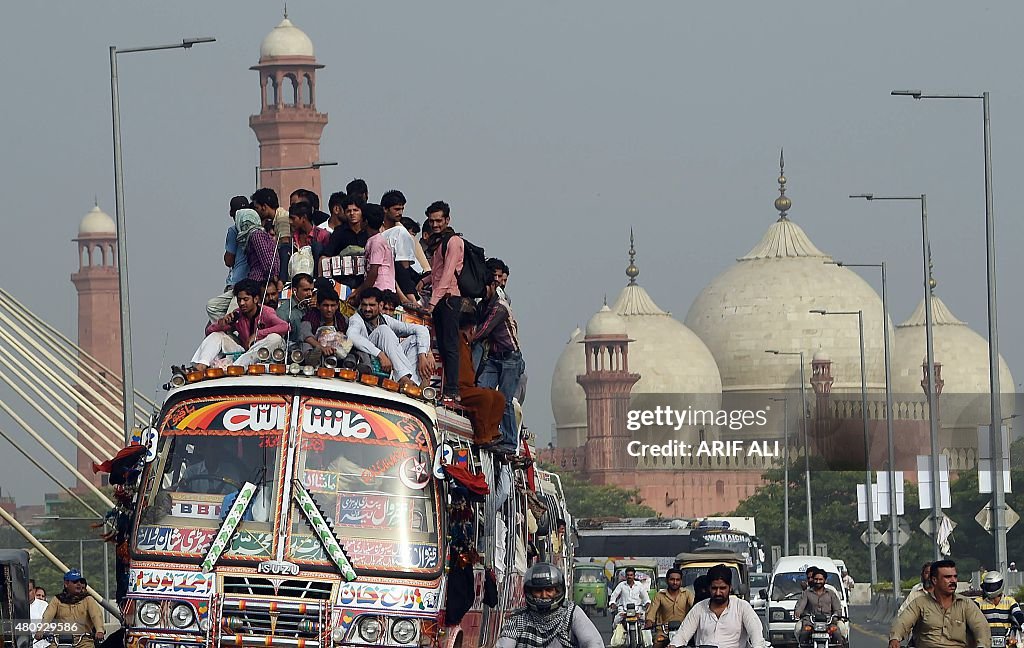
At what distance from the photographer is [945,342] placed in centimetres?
11981

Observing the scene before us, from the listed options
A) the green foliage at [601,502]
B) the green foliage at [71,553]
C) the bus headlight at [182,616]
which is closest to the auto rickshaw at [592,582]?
the green foliage at [71,553]

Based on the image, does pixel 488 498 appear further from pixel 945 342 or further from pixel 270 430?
pixel 945 342

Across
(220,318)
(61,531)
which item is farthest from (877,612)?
(61,531)

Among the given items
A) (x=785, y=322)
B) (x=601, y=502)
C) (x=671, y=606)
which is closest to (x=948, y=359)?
(x=785, y=322)

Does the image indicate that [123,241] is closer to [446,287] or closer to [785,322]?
[446,287]

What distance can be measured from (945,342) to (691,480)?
21195mm

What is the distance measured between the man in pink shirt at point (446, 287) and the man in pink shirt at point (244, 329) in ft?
3.50

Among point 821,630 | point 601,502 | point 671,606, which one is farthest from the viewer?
point 601,502

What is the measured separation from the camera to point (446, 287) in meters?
16.9

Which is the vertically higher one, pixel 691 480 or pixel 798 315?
pixel 798 315

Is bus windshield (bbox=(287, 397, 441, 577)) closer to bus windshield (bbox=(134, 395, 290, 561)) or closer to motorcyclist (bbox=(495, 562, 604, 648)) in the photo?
bus windshield (bbox=(134, 395, 290, 561))

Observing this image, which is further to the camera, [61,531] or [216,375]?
[61,531]

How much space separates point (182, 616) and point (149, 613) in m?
0.23

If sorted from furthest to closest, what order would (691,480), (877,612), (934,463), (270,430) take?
1. (691,480)
2. (877,612)
3. (934,463)
4. (270,430)
